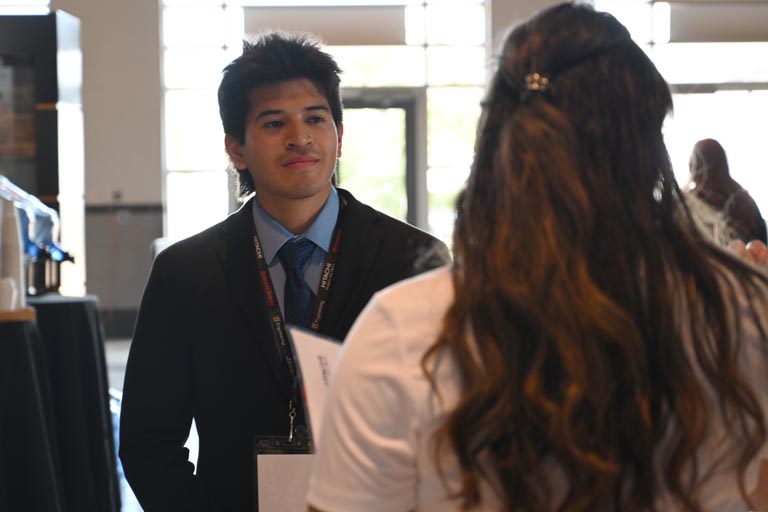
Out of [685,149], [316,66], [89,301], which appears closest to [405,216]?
[685,149]

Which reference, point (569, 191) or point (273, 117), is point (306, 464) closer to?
point (273, 117)

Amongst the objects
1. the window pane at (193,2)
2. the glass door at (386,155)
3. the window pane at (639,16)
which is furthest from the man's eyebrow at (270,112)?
the window pane at (639,16)

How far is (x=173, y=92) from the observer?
12.9 metres

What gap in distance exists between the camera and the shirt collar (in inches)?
79.6

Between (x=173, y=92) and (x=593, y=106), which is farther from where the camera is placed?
(x=173, y=92)

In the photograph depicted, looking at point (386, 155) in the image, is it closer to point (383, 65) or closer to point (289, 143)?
point (383, 65)

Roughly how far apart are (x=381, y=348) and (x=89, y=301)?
10.7 ft

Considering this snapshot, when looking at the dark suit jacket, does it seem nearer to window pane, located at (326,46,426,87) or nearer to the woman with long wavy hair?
the woman with long wavy hair

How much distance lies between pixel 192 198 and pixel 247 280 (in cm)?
1133

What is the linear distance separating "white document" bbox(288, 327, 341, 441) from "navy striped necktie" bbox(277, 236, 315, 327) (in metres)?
0.74

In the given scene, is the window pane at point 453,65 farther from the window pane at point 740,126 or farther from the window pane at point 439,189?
the window pane at point 740,126

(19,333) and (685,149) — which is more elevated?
(685,149)

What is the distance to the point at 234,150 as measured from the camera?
217cm

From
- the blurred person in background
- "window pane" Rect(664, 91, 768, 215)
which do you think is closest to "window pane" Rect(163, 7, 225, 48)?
"window pane" Rect(664, 91, 768, 215)
